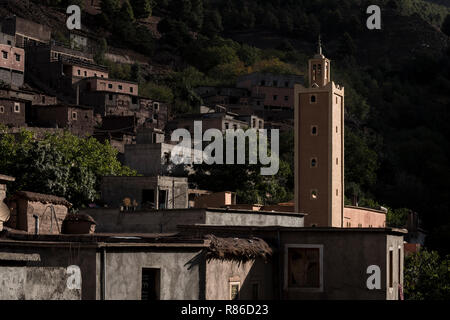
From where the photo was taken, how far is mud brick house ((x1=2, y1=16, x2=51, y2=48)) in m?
88.9

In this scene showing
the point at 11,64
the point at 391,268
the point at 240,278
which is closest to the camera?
the point at 240,278

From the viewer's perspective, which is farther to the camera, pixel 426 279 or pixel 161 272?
pixel 426 279

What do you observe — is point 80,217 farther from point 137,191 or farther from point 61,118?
point 61,118

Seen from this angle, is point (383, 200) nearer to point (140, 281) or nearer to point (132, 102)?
point (132, 102)

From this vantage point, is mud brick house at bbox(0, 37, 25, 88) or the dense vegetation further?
mud brick house at bbox(0, 37, 25, 88)

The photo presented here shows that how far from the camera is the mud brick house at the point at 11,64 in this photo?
8131 cm

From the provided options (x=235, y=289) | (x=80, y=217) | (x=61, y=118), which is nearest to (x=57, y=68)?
(x=61, y=118)

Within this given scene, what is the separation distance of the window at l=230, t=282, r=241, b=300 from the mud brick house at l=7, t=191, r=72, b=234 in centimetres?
928

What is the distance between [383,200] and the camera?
92.2 metres

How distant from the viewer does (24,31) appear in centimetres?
9162

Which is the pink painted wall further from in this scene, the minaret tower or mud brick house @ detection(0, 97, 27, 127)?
mud brick house @ detection(0, 97, 27, 127)

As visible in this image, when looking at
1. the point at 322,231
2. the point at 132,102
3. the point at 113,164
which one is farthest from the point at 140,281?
the point at 132,102

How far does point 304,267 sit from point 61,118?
49.6m

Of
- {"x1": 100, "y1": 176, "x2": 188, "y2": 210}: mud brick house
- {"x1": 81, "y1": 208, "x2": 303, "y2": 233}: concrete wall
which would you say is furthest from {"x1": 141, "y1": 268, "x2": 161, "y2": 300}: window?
{"x1": 100, "y1": 176, "x2": 188, "y2": 210}: mud brick house
